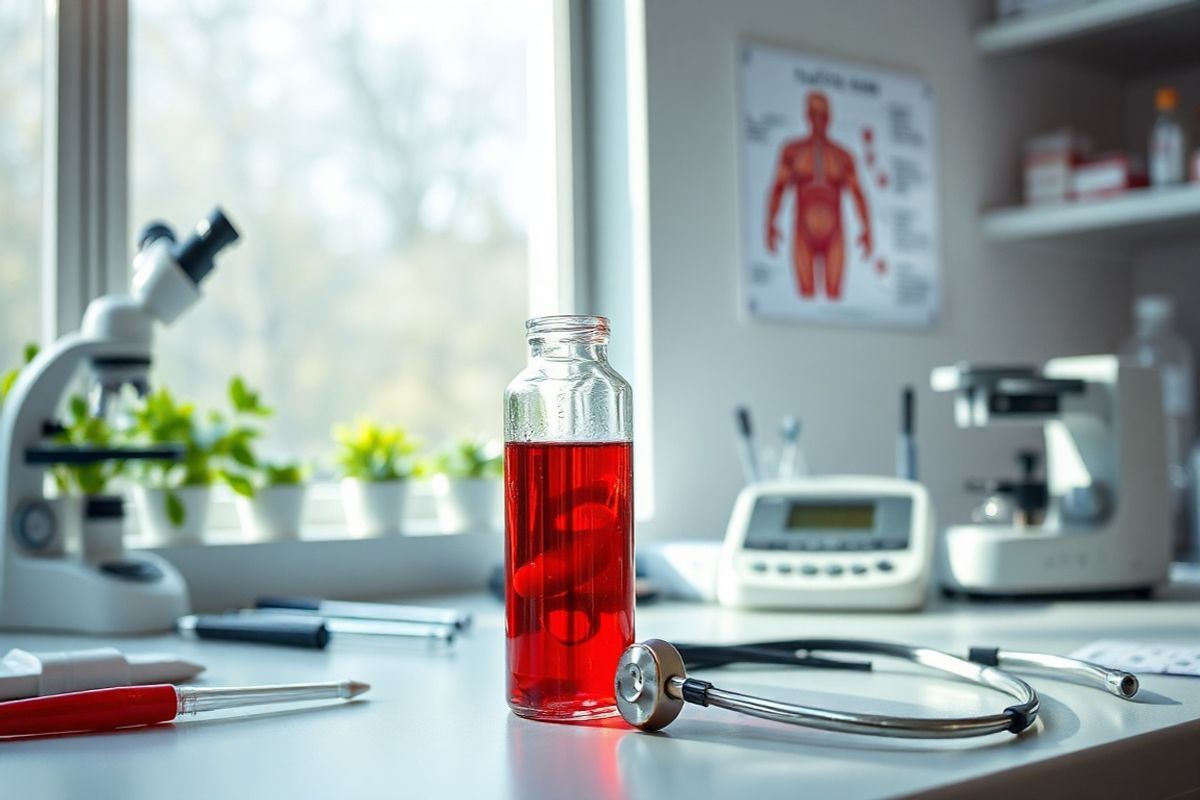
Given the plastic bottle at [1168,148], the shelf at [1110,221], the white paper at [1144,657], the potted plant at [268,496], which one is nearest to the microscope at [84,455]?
the potted plant at [268,496]

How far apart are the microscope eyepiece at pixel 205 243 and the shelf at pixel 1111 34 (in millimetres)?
1404

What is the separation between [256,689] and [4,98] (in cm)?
106

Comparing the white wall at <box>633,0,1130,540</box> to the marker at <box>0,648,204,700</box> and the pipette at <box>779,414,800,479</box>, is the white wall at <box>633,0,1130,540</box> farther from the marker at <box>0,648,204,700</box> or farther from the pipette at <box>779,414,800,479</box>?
the marker at <box>0,648,204,700</box>

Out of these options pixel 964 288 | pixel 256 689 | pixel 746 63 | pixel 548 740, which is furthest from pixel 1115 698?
pixel 964 288

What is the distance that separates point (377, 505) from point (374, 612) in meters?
0.41

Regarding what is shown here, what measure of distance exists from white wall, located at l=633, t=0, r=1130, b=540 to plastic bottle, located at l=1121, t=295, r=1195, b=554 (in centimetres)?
13

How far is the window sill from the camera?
143 cm

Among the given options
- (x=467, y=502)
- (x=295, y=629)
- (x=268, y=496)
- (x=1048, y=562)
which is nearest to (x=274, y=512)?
(x=268, y=496)

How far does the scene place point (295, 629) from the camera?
106 centimetres

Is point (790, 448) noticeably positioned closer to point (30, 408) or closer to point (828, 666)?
point (828, 666)

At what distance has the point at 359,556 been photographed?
5.08 ft

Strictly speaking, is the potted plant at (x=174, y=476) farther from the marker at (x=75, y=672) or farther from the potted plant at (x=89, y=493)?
the marker at (x=75, y=672)

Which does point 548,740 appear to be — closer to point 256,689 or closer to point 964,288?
point 256,689

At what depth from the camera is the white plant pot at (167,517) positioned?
1422 millimetres
